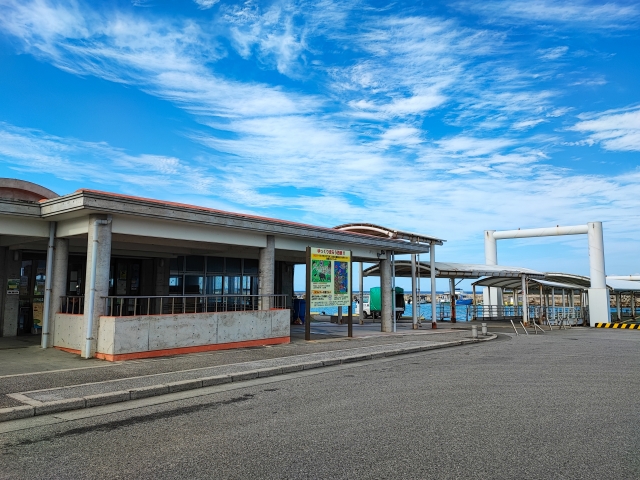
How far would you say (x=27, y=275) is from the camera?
1714cm

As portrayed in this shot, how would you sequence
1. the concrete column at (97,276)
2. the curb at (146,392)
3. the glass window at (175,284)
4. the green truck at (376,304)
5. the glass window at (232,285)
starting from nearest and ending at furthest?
the curb at (146,392) < the concrete column at (97,276) < the glass window at (175,284) < the glass window at (232,285) < the green truck at (376,304)

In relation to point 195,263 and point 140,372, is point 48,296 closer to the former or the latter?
point 140,372

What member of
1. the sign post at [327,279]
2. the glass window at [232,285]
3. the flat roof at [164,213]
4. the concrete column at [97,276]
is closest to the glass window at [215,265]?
the glass window at [232,285]

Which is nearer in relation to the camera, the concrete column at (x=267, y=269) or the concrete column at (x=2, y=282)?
the concrete column at (x=2, y=282)

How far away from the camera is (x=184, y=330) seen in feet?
44.1

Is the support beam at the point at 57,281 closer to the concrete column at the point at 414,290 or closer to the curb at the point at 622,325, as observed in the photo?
the concrete column at the point at 414,290

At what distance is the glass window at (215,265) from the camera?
2181 centimetres

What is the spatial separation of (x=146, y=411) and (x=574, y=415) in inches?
243

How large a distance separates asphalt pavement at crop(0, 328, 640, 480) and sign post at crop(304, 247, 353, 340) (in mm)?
7212

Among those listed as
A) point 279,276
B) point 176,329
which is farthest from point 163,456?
point 279,276

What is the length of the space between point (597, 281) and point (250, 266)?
2458 centimetres

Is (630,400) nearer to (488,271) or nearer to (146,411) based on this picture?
(146,411)

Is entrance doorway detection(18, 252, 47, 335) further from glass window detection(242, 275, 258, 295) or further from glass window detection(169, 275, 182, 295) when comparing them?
glass window detection(242, 275, 258, 295)

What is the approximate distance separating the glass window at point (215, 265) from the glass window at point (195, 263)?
12.7 inches
